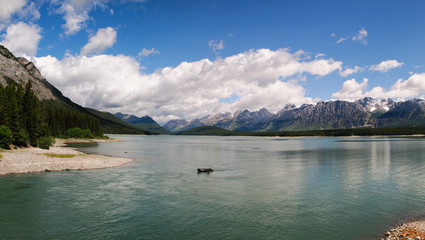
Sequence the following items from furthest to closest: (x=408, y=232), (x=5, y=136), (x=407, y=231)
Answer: (x=5, y=136) → (x=407, y=231) → (x=408, y=232)

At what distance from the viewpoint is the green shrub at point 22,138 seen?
→ 88562 mm

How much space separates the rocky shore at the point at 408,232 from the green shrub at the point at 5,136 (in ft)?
319

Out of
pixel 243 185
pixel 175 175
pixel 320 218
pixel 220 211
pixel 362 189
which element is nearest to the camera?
pixel 320 218

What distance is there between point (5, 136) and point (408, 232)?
9974cm

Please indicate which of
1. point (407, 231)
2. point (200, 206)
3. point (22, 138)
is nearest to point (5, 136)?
point (22, 138)

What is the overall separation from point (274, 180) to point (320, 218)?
Result: 2454cm

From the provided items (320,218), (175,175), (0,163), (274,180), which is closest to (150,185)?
(175,175)

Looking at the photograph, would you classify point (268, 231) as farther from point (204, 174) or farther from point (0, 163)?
point (0, 163)

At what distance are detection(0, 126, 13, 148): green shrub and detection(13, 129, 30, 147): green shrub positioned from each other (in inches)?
245

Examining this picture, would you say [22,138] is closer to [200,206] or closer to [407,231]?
[200,206]

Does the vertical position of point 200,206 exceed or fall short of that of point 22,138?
it falls short

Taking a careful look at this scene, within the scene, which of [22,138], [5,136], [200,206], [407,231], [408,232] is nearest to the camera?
[408,232]

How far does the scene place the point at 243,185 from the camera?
50.2m

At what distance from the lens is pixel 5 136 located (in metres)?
80.5
